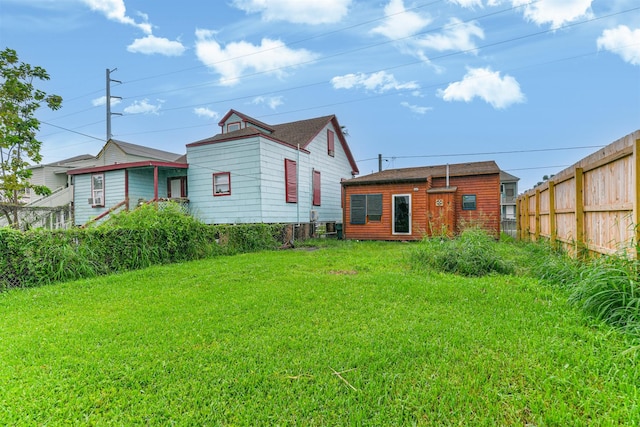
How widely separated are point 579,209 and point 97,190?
16.9 meters

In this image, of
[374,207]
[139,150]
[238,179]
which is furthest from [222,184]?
[139,150]

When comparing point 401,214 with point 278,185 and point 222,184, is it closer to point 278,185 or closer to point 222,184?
point 278,185

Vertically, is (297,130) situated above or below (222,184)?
above

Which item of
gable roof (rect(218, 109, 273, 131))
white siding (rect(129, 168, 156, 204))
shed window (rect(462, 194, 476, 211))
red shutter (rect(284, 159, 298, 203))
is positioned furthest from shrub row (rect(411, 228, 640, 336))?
white siding (rect(129, 168, 156, 204))

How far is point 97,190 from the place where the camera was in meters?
14.2

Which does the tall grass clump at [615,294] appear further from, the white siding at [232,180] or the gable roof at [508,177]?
the gable roof at [508,177]

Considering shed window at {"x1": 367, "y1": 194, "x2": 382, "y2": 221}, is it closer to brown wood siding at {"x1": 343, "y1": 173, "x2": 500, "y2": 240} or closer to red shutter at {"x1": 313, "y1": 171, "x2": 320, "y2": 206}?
brown wood siding at {"x1": 343, "y1": 173, "x2": 500, "y2": 240}

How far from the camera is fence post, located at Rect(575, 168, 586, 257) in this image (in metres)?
4.56

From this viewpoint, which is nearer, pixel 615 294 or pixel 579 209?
pixel 615 294

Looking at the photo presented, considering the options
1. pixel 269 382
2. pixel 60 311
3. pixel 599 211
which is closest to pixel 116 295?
pixel 60 311

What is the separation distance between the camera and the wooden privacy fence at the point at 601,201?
3.13 m

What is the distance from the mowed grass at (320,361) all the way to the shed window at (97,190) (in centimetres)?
1138

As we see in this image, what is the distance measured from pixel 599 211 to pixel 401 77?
1457 centimetres

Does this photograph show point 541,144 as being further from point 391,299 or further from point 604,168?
point 391,299
